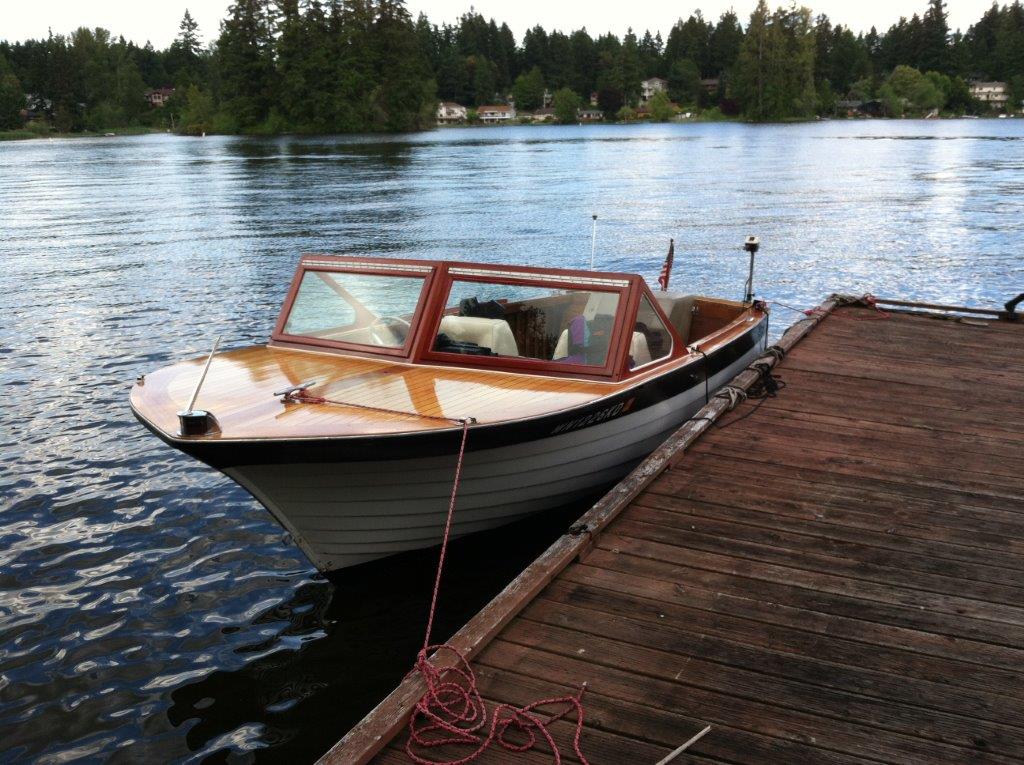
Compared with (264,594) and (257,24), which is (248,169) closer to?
(264,594)

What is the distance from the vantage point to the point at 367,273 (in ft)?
25.6

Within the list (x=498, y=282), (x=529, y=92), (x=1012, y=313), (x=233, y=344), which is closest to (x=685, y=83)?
(x=529, y=92)

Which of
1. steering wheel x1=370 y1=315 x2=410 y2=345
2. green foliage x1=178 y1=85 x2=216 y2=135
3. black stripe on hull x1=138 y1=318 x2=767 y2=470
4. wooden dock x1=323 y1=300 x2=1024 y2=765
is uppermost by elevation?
green foliage x1=178 y1=85 x2=216 y2=135

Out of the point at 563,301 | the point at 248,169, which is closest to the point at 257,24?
the point at 248,169

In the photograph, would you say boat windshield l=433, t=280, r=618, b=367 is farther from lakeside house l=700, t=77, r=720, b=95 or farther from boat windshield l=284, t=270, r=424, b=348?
lakeside house l=700, t=77, r=720, b=95

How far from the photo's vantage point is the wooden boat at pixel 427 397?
568 centimetres

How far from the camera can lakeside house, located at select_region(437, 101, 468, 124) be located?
174 metres

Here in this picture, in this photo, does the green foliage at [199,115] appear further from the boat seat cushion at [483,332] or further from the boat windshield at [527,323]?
the boat seat cushion at [483,332]

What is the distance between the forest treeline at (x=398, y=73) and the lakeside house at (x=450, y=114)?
9339 mm

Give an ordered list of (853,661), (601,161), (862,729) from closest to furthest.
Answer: (862,729) → (853,661) → (601,161)

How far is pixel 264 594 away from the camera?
6777 millimetres

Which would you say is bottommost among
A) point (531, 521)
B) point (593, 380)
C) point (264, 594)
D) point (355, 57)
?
point (264, 594)

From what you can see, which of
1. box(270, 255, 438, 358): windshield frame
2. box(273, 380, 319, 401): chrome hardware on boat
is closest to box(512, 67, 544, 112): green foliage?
box(270, 255, 438, 358): windshield frame

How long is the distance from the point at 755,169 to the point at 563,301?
158 feet
